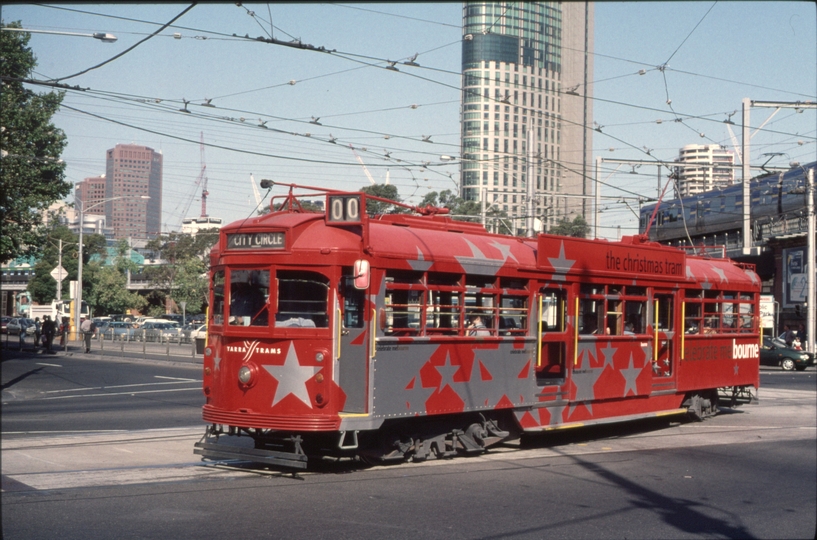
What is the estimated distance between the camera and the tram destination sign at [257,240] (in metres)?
11.4

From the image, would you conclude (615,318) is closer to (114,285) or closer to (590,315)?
(590,315)

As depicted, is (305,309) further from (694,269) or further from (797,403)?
(797,403)

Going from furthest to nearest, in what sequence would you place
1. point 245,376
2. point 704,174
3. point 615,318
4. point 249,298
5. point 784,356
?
point 784,356 → point 704,174 → point 615,318 → point 249,298 → point 245,376

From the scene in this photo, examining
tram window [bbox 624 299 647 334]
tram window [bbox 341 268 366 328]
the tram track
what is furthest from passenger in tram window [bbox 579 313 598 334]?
tram window [bbox 341 268 366 328]

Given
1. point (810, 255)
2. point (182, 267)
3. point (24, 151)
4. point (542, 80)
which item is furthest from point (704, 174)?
point (182, 267)

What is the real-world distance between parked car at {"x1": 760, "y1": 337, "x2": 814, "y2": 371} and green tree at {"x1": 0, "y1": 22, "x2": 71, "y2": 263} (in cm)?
3055

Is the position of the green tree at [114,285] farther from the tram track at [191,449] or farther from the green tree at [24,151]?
the tram track at [191,449]

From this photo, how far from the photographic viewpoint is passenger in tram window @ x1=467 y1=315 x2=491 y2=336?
12812 mm

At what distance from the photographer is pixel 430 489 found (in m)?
10.3

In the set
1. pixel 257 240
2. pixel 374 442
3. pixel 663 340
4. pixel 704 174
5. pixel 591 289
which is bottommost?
pixel 374 442

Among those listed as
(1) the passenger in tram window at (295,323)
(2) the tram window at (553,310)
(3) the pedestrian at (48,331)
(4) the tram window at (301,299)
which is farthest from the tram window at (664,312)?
(3) the pedestrian at (48,331)

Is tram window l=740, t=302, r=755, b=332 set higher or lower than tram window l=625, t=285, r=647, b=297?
lower

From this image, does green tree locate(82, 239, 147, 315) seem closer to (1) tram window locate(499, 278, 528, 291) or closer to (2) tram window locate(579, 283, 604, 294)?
(2) tram window locate(579, 283, 604, 294)

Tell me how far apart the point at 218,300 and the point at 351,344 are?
1.95 meters
